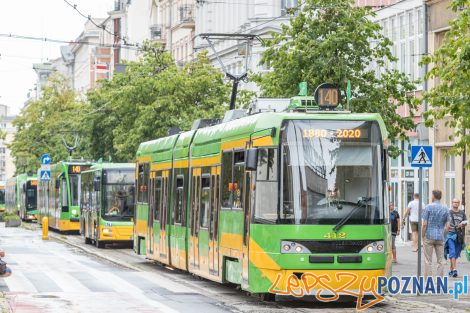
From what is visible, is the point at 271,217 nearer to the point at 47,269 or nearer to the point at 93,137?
the point at 47,269

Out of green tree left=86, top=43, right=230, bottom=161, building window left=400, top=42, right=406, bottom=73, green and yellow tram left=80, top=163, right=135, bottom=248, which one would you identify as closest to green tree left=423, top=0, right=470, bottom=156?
green and yellow tram left=80, top=163, right=135, bottom=248

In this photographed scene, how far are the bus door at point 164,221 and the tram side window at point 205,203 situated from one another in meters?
3.97

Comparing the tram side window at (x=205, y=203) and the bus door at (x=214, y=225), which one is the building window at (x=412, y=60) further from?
the bus door at (x=214, y=225)

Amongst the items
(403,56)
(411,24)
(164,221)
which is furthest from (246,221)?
(403,56)

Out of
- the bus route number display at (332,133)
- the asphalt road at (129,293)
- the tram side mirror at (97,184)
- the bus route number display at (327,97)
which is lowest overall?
the asphalt road at (129,293)

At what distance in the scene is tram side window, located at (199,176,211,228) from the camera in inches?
973

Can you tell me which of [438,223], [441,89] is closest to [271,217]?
[441,89]

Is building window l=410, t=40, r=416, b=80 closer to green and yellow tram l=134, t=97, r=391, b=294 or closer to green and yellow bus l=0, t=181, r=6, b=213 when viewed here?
green and yellow tram l=134, t=97, r=391, b=294

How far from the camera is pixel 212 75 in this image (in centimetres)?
5784

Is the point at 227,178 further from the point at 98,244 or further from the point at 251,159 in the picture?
the point at 98,244

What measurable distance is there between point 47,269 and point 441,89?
41.0 ft

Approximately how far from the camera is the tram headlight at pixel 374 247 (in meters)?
20.1

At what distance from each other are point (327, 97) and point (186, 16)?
67.3m

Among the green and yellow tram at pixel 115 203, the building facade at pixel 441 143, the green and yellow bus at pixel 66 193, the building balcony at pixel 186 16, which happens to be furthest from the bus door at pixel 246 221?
the building balcony at pixel 186 16
